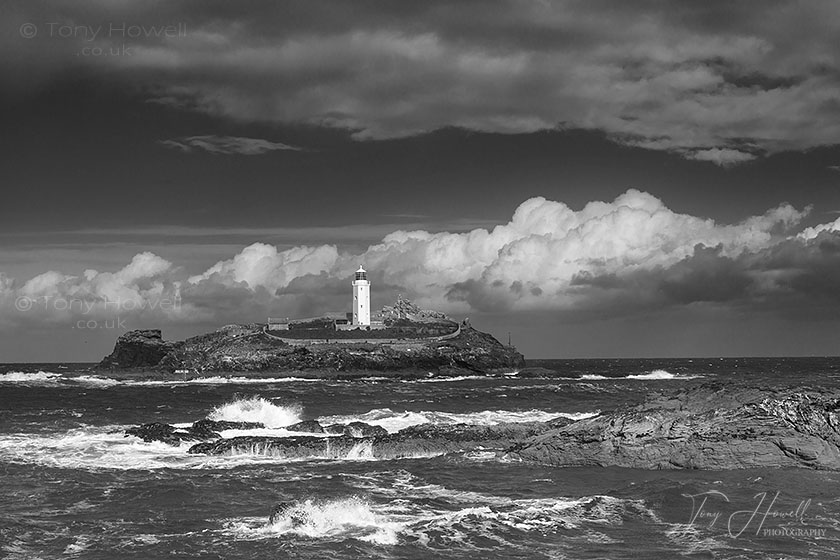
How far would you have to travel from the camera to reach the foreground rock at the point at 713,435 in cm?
2153

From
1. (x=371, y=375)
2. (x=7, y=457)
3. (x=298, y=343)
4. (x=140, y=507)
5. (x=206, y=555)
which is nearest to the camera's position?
(x=206, y=555)

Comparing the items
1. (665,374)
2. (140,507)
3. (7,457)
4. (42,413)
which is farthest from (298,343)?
(140,507)

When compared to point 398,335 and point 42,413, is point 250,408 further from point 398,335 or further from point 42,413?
point 398,335

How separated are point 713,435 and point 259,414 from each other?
23854mm

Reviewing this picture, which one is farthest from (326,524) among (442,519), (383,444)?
(383,444)

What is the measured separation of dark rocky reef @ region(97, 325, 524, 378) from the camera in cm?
10644

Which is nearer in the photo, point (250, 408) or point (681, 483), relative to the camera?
point (681, 483)

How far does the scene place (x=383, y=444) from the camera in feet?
85.8

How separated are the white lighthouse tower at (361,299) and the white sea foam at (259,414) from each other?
79863 millimetres

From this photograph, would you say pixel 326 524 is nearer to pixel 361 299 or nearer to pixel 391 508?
pixel 391 508

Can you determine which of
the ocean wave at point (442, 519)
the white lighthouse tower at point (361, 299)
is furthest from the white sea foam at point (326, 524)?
the white lighthouse tower at point (361, 299)

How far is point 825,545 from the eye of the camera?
14102mm

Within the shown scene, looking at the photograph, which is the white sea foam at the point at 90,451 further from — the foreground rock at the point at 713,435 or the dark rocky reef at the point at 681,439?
the foreground rock at the point at 713,435

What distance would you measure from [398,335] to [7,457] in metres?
94.2
